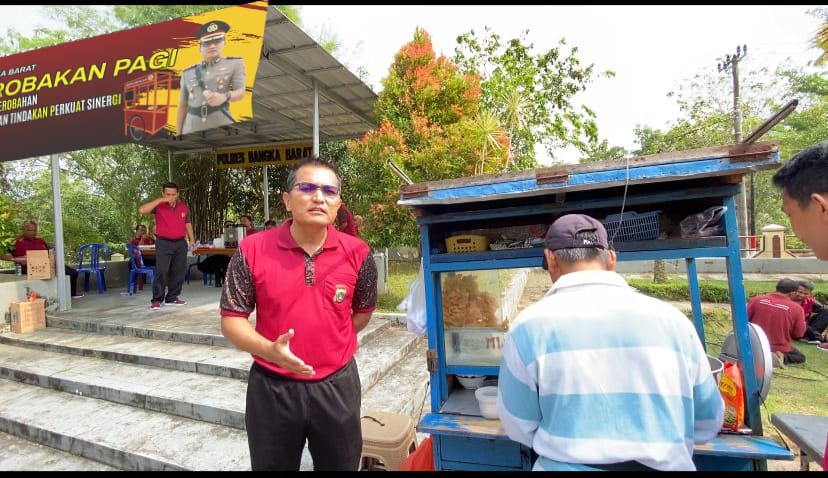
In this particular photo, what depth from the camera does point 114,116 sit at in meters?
5.70

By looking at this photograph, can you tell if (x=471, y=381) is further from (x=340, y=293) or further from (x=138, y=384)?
(x=138, y=384)

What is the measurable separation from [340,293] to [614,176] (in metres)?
1.52

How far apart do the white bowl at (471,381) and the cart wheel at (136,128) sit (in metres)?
5.27

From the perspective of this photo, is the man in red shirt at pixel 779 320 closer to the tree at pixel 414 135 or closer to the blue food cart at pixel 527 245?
the blue food cart at pixel 527 245

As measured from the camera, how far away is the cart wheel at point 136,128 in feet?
18.0

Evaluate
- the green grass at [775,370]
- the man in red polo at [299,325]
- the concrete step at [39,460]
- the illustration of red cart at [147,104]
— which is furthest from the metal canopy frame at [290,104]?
the man in red polo at [299,325]

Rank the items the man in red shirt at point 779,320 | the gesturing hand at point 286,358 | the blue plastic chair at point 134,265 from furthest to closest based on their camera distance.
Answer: the blue plastic chair at point 134,265 < the man in red shirt at point 779,320 < the gesturing hand at point 286,358

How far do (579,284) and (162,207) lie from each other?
Answer: 21.0 feet

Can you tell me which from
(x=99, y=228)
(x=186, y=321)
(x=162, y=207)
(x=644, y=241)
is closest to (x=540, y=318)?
(x=644, y=241)

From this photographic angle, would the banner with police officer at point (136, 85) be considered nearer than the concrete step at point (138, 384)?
No

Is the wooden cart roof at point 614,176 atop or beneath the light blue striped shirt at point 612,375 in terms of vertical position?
atop

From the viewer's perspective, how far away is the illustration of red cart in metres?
5.50

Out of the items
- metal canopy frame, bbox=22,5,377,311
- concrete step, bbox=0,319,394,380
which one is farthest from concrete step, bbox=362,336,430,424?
metal canopy frame, bbox=22,5,377,311

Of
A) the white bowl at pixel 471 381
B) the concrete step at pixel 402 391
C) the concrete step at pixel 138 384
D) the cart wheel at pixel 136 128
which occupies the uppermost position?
the cart wheel at pixel 136 128
